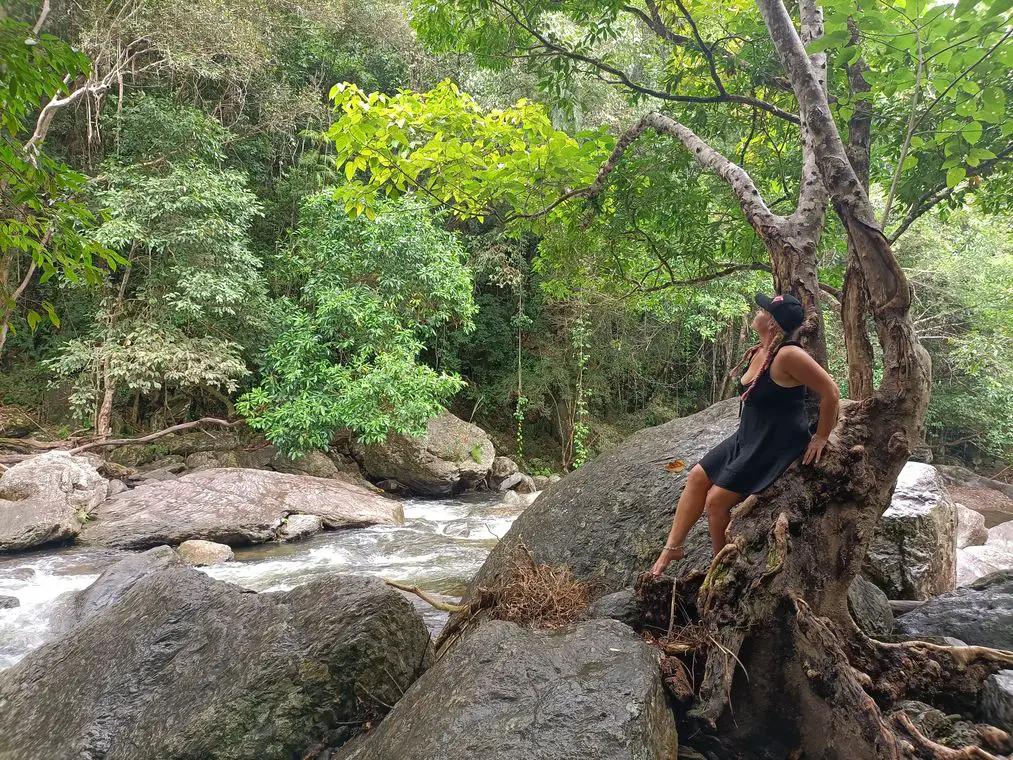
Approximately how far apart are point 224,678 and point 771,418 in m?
3.17

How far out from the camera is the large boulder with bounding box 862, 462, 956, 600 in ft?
15.6

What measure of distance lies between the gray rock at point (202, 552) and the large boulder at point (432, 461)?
512 centimetres

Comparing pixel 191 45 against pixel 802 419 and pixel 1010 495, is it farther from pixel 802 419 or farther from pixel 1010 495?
pixel 1010 495

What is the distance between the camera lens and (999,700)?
2660 millimetres

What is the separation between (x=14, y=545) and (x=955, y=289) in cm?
2033

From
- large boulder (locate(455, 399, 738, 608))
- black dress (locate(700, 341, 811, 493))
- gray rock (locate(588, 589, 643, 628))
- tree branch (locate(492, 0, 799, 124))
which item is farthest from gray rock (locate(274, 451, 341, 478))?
black dress (locate(700, 341, 811, 493))

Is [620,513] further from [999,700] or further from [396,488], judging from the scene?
[396,488]

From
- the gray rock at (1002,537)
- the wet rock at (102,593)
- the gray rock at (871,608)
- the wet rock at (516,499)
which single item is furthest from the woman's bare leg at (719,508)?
the wet rock at (516,499)

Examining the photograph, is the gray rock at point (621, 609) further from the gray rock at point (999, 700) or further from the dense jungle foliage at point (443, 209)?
the dense jungle foliage at point (443, 209)

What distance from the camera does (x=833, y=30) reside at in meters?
2.73

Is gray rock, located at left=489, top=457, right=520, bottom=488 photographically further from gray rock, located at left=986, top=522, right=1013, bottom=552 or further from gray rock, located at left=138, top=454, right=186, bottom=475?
gray rock, located at left=986, top=522, right=1013, bottom=552

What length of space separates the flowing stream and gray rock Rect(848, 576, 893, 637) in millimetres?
3450

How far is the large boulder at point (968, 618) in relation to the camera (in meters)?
3.79

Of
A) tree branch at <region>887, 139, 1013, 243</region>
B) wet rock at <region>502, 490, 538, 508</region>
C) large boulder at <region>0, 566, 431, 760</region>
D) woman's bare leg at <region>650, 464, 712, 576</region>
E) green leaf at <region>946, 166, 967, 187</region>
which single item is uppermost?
tree branch at <region>887, 139, 1013, 243</region>
